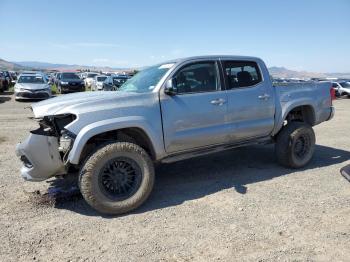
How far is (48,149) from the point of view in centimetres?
421

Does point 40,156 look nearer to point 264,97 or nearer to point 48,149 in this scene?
point 48,149

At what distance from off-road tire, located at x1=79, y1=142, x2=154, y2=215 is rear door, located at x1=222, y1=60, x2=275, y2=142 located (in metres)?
1.58

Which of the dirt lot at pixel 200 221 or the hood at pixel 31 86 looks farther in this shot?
the hood at pixel 31 86

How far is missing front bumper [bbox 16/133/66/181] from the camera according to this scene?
416 cm

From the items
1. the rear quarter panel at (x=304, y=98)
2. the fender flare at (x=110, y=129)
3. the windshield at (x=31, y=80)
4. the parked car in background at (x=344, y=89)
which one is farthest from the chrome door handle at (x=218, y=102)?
the parked car in background at (x=344, y=89)

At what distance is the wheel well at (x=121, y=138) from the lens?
4.55 metres

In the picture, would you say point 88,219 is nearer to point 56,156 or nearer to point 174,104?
point 56,156

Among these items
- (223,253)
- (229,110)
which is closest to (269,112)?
(229,110)

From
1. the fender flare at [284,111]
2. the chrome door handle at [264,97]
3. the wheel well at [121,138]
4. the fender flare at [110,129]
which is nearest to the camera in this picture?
the fender flare at [110,129]

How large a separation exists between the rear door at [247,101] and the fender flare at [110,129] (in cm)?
129

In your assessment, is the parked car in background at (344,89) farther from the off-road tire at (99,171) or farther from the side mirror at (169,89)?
the off-road tire at (99,171)

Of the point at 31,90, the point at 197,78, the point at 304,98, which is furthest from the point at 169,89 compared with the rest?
the point at 31,90

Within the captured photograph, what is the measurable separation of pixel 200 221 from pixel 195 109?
157cm

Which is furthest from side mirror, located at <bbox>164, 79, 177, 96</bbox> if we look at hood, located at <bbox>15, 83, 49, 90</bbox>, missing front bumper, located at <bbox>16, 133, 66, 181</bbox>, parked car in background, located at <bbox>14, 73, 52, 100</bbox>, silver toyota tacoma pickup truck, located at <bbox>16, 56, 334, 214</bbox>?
hood, located at <bbox>15, 83, 49, 90</bbox>
